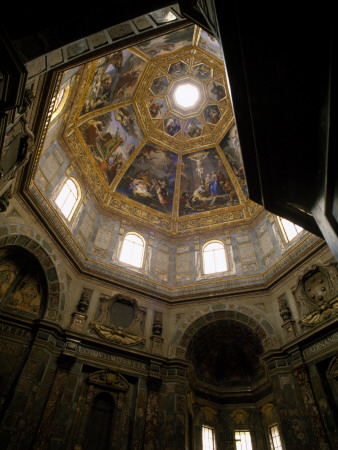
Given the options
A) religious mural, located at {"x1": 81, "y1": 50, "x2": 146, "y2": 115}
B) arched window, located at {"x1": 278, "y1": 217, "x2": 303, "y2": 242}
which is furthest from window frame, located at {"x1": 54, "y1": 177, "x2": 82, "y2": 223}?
arched window, located at {"x1": 278, "y1": 217, "x2": 303, "y2": 242}

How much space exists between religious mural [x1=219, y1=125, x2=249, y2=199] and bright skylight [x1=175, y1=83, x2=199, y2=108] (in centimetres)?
350

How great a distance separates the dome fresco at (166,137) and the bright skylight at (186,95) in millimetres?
63

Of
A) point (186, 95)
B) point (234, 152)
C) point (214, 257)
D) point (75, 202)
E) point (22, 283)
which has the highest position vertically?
point (186, 95)

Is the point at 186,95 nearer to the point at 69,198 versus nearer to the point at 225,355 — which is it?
the point at 69,198

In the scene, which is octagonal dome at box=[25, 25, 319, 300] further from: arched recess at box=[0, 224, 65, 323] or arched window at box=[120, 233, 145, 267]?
arched recess at box=[0, 224, 65, 323]

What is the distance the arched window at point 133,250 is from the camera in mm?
15719

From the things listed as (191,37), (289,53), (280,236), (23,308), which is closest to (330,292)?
(280,236)

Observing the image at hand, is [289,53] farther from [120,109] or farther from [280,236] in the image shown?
[120,109]

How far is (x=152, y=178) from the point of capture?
19656mm

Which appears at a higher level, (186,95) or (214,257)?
(186,95)

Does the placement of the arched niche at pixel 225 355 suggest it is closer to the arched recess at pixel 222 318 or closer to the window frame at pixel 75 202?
the arched recess at pixel 222 318

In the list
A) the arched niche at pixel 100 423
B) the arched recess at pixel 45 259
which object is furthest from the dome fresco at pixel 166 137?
the arched niche at pixel 100 423

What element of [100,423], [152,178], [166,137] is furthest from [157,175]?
[100,423]

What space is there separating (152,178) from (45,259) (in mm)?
9830
